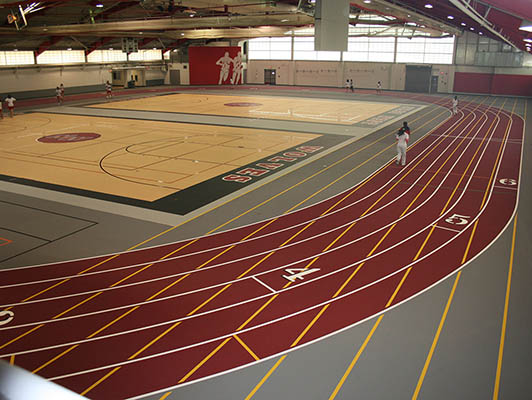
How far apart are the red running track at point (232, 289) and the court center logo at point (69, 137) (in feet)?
44.6

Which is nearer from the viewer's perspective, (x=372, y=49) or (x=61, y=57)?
(x=61, y=57)

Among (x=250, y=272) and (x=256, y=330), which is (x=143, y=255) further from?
(x=256, y=330)

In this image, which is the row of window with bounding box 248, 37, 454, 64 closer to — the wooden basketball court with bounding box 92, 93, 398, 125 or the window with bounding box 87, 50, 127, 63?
the wooden basketball court with bounding box 92, 93, 398, 125

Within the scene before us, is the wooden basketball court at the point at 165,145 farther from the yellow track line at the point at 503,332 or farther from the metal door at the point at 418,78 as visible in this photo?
the metal door at the point at 418,78

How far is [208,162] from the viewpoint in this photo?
57.4 feet

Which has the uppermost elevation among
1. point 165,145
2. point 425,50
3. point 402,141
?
point 425,50

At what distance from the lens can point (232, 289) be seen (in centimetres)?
830

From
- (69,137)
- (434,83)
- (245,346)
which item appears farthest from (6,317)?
(434,83)

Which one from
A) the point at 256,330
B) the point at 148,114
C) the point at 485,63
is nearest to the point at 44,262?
the point at 256,330

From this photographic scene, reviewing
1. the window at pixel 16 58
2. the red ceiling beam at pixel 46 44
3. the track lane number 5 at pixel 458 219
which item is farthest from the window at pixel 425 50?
the track lane number 5 at pixel 458 219

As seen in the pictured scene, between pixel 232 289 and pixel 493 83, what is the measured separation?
4358 cm

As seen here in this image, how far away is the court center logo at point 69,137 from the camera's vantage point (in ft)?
70.4

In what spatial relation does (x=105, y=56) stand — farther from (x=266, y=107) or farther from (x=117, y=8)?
(x=266, y=107)

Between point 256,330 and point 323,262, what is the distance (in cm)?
264
